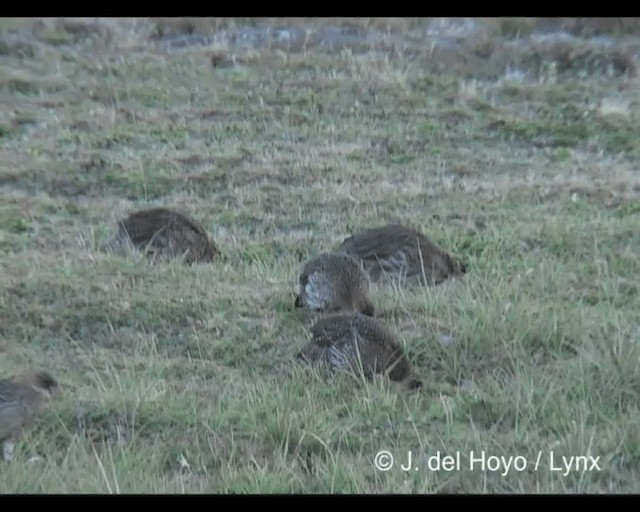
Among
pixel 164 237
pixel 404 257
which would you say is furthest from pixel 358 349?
pixel 164 237

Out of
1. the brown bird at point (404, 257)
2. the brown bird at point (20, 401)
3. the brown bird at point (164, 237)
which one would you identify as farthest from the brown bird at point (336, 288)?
the brown bird at point (20, 401)

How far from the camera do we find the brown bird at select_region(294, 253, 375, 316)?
3.00 meters

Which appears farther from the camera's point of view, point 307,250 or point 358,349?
point 307,250

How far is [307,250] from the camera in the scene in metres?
3.11

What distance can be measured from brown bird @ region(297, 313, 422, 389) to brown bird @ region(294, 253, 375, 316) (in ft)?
0.26

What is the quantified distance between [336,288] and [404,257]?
0.68 feet

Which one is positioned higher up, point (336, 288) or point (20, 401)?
point (336, 288)

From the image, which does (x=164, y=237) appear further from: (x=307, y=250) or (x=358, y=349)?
(x=358, y=349)

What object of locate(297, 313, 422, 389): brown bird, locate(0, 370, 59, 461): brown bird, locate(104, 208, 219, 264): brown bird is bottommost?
locate(0, 370, 59, 461): brown bird

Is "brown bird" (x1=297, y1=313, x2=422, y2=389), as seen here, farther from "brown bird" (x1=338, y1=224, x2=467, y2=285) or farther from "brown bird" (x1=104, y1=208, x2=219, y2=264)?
"brown bird" (x1=104, y1=208, x2=219, y2=264)

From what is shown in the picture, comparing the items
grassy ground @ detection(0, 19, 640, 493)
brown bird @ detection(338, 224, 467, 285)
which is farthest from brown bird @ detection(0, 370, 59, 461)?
brown bird @ detection(338, 224, 467, 285)

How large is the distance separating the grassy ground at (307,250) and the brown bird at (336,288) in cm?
6
